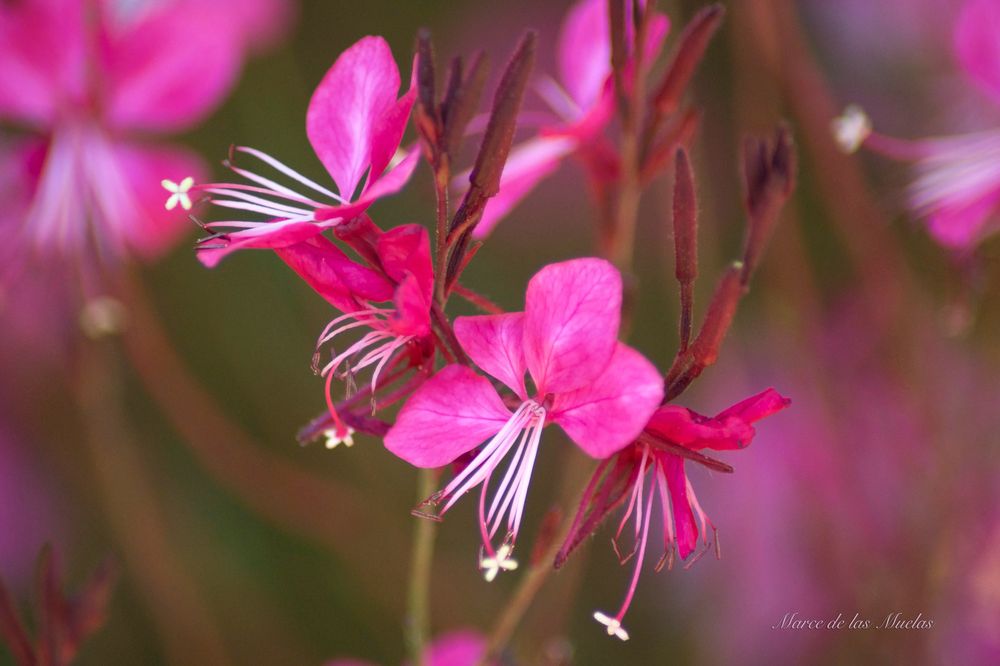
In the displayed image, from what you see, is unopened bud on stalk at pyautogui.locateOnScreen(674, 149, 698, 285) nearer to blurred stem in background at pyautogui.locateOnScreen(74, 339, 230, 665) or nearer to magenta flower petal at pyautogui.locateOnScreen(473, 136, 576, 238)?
magenta flower petal at pyautogui.locateOnScreen(473, 136, 576, 238)

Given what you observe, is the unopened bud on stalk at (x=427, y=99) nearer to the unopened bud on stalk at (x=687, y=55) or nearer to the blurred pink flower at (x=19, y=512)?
the unopened bud on stalk at (x=687, y=55)

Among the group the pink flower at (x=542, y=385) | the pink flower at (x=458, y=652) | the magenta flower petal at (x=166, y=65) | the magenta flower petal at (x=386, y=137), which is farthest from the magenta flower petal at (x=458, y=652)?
the magenta flower petal at (x=166, y=65)

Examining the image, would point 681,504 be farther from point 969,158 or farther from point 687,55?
point 969,158

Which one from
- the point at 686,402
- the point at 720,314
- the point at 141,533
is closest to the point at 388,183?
the point at 720,314

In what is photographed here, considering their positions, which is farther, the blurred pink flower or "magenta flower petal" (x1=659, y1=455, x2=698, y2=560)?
the blurred pink flower

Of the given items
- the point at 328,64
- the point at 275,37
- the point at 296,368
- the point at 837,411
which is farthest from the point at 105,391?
the point at 837,411

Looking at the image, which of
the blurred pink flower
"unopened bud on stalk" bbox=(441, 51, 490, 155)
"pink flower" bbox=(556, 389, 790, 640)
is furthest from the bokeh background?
"unopened bud on stalk" bbox=(441, 51, 490, 155)
